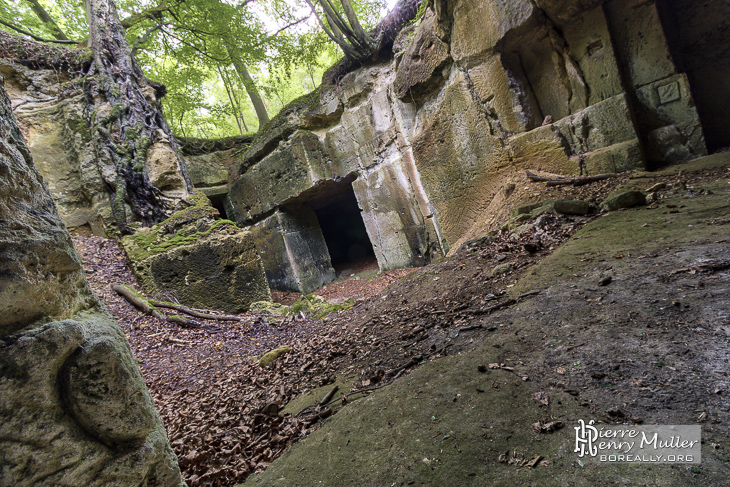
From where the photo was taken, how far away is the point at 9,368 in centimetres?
83

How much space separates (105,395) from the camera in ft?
3.18

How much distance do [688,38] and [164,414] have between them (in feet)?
23.9

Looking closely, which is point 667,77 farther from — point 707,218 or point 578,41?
point 707,218

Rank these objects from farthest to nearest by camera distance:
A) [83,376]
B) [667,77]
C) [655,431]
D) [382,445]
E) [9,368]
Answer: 1. [667,77]
2. [382,445]
3. [655,431]
4. [83,376]
5. [9,368]

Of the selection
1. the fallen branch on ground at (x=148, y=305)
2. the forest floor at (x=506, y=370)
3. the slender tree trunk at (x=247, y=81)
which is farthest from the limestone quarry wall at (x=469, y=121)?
the fallen branch on ground at (x=148, y=305)

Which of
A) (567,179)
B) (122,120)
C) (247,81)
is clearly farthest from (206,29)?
(567,179)

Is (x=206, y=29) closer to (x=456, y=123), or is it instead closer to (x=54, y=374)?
(x=456, y=123)

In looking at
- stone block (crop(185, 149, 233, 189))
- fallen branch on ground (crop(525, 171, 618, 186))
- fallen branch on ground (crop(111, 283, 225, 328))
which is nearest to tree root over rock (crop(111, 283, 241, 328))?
fallen branch on ground (crop(111, 283, 225, 328))

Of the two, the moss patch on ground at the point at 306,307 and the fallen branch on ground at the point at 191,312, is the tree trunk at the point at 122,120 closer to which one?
the fallen branch on ground at the point at 191,312

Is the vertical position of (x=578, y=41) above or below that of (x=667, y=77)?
above

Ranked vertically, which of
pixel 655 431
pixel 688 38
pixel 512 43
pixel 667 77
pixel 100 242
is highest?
pixel 512 43

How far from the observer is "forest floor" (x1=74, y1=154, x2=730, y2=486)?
119 cm

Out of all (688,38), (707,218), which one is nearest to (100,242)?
(707,218)

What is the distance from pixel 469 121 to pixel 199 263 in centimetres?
509
